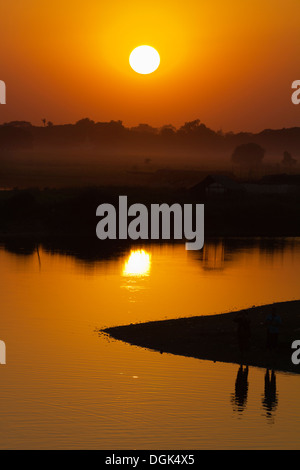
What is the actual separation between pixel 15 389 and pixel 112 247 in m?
69.0

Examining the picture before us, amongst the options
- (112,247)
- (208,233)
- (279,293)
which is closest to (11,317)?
(279,293)

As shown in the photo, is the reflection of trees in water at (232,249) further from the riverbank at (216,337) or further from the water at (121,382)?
the riverbank at (216,337)

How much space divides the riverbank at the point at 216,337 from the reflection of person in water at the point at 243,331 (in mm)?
426

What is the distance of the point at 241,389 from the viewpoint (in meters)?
33.9

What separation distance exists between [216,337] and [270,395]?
8.63m

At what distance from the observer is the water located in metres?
28.8

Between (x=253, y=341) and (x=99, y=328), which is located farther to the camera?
(x=99, y=328)

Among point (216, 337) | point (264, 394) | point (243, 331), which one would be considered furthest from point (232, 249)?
point (264, 394)

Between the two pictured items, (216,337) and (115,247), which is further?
(115,247)

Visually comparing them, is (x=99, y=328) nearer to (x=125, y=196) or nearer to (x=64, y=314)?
(x=64, y=314)

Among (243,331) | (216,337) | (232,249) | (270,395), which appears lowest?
(270,395)

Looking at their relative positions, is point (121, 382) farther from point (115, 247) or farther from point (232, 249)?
point (232, 249)

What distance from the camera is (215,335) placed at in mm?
41875

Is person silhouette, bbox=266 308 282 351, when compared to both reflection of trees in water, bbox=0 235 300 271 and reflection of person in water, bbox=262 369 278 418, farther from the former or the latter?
reflection of trees in water, bbox=0 235 300 271
